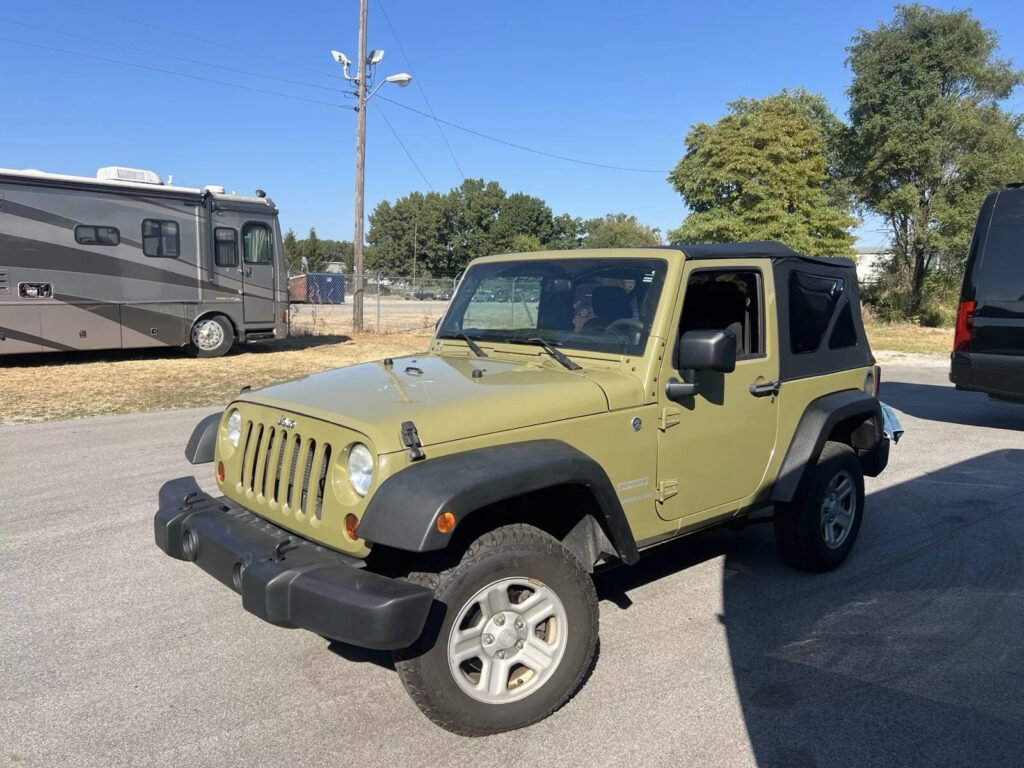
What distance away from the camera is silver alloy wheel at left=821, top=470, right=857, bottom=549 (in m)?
4.65

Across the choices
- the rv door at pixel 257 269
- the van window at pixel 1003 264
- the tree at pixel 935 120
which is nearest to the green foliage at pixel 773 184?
the tree at pixel 935 120

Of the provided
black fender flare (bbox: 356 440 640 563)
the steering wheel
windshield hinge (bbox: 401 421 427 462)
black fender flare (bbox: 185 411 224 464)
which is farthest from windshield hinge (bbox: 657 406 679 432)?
black fender flare (bbox: 185 411 224 464)

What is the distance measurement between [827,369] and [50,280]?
13.3 meters

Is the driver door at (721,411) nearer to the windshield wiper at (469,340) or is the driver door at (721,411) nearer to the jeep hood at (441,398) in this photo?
the jeep hood at (441,398)

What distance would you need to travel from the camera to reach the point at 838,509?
475 cm

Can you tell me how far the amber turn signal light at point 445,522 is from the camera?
2.61m

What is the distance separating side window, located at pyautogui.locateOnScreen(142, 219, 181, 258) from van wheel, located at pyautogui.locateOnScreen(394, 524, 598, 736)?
44.8 feet

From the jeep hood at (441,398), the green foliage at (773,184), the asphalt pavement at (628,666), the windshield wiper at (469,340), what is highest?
the green foliage at (773,184)

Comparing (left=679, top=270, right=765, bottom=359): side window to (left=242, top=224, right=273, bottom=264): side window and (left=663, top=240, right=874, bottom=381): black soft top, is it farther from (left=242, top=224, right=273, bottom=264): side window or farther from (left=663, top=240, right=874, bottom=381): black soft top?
(left=242, top=224, right=273, bottom=264): side window

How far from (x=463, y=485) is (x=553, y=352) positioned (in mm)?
1312

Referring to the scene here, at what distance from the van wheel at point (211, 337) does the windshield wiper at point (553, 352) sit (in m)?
12.9

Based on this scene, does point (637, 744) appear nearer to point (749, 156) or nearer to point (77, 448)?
point (77, 448)

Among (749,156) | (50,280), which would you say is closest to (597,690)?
(50,280)

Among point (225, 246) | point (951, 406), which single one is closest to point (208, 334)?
point (225, 246)
